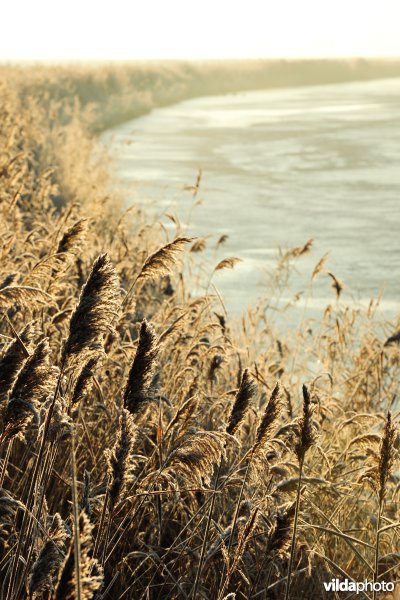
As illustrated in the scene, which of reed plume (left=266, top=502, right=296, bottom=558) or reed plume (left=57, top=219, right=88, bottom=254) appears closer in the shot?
reed plume (left=266, top=502, right=296, bottom=558)

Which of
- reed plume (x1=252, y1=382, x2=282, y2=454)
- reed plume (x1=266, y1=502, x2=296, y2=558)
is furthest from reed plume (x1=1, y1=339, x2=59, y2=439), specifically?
reed plume (x1=266, y1=502, x2=296, y2=558)

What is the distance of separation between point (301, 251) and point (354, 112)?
84.1ft

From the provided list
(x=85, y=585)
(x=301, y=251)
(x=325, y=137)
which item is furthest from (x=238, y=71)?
(x=85, y=585)

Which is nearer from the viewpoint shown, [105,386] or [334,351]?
[105,386]

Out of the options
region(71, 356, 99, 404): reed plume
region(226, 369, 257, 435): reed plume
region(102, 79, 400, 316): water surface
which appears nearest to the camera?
region(226, 369, 257, 435): reed plume

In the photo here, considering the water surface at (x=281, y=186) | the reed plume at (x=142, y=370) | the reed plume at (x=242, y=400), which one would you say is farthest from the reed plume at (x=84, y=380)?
the water surface at (x=281, y=186)

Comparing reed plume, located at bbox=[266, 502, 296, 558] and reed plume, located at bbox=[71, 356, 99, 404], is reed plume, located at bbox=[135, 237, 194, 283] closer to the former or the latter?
reed plume, located at bbox=[71, 356, 99, 404]

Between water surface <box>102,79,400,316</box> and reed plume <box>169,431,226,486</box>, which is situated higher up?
reed plume <box>169,431,226,486</box>

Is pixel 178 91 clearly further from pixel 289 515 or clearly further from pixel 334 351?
pixel 289 515

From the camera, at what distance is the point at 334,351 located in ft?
15.7

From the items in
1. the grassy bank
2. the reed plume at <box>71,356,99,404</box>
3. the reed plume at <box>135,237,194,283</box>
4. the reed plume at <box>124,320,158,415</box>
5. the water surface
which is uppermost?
the reed plume at <box>135,237,194,283</box>

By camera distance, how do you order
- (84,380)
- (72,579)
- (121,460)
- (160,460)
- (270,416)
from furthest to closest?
(160,460)
(84,380)
(270,416)
(121,460)
(72,579)

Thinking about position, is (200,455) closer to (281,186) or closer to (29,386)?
(29,386)

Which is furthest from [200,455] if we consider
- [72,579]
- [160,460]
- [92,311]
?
[72,579]
